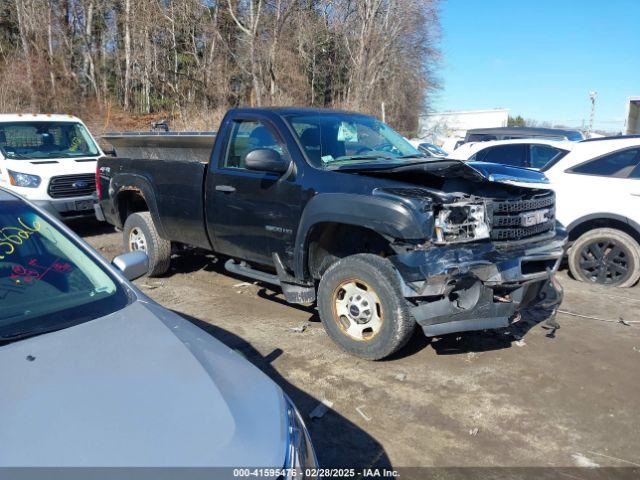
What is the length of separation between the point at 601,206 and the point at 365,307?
13.1ft

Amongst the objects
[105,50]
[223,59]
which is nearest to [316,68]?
[223,59]

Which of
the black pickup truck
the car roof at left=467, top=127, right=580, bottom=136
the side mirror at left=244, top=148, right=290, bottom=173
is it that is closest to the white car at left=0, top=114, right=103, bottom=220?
the black pickup truck

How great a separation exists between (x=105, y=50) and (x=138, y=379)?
33.1 metres

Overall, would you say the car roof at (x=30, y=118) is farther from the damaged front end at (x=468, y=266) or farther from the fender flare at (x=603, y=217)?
the fender flare at (x=603, y=217)

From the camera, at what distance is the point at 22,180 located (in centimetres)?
932

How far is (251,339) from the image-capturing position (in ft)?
16.8

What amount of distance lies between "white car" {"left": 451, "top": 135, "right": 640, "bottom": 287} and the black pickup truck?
30.8 inches

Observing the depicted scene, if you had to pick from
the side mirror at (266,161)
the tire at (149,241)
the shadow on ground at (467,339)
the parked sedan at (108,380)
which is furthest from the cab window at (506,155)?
the parked sedan at (108,380)

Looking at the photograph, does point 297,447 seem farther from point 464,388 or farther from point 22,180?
point 22,180

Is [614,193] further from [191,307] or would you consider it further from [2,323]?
[2,323]

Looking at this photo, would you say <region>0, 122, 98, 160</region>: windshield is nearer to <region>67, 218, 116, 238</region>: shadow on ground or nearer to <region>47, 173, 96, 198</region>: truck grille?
<region>47, 173, 96, 198</region>: truck grille

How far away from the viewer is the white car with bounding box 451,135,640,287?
22.2 ft

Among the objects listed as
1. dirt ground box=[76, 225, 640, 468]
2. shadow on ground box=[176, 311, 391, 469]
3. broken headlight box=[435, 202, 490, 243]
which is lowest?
shadow on ground box=[176, 311, 391, 469]

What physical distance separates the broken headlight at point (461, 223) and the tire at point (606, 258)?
133 inches
